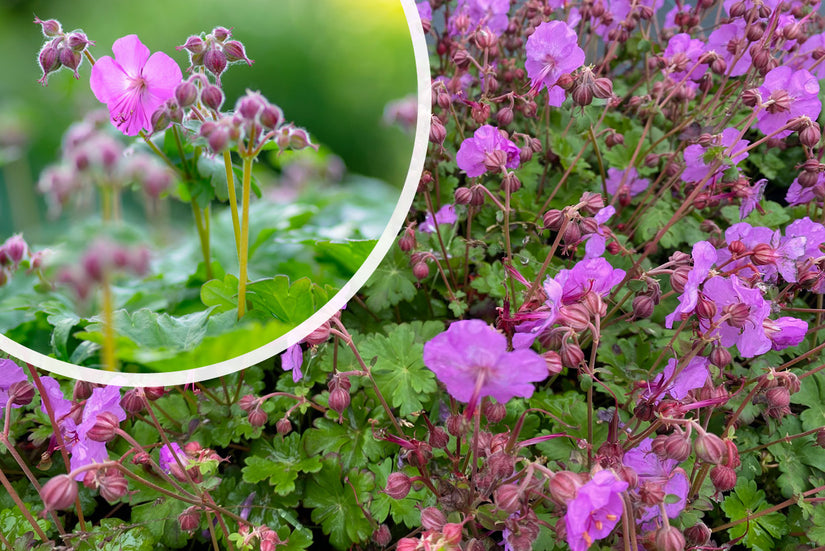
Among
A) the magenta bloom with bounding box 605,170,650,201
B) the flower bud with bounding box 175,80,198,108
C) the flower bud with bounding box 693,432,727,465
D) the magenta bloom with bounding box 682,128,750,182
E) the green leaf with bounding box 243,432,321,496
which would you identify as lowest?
the green leaf with bounding box 243,432,321,496

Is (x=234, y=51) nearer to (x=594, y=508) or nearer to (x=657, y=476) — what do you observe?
(x=594, y=508)

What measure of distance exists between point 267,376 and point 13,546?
528 millimetres

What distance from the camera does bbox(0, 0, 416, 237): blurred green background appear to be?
675mm

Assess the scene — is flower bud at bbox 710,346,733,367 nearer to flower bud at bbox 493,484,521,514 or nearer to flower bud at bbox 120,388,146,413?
flower bud at bbox 493,484,521,514

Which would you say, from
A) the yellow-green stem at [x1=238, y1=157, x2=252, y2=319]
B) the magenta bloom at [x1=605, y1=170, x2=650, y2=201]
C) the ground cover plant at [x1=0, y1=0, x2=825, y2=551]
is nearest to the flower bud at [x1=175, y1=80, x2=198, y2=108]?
the yellow-green stem at [x1=238, y1=157, x2=252, y2=319]

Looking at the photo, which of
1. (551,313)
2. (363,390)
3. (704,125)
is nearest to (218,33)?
(551,313)

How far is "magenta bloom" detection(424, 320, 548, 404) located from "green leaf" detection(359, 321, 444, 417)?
0.50 meters

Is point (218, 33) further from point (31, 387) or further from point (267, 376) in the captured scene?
point (267, 376)

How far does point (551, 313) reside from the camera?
82cm

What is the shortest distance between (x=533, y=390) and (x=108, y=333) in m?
0.51

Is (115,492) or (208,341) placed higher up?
(208,341)

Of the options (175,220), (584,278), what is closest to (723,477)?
(584,278)

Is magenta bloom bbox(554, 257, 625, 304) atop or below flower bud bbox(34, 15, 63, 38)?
below

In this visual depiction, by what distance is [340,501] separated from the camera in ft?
3.75
